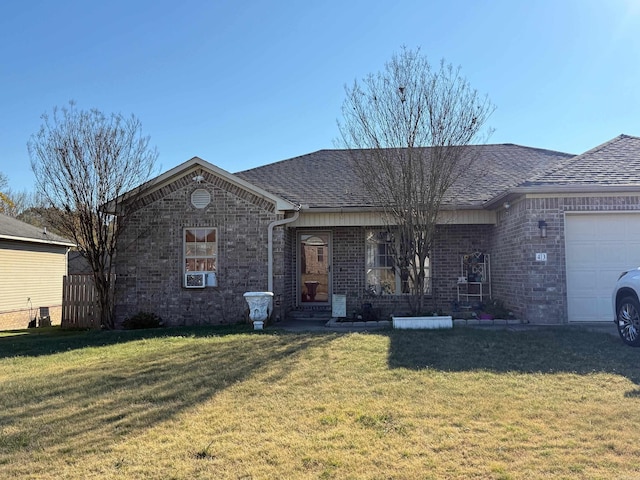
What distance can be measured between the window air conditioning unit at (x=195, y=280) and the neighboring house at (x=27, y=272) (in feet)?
28.5

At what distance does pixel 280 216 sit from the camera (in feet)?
37.4

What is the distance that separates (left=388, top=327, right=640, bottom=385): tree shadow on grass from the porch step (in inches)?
136

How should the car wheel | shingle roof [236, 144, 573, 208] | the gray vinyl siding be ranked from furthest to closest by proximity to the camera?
1. the gray vinyl siding
2. shingle roof [236, 144, 573, 208]
3. the car wheel

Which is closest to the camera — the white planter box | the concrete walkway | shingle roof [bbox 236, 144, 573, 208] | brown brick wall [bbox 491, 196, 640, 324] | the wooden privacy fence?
the concrete walkway

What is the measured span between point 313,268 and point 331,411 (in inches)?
341

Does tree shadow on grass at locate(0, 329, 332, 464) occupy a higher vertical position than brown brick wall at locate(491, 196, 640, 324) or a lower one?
lower

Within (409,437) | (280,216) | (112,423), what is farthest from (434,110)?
(112,423)

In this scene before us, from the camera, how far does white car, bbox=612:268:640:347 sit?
7.11 m


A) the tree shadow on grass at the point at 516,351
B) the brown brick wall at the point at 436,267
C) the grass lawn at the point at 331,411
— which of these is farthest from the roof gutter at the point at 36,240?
the tree shadow on grass at the point at 516,351

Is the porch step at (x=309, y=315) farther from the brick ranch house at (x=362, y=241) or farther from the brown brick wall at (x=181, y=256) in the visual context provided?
the brown brick wall at (x=181, y=256)

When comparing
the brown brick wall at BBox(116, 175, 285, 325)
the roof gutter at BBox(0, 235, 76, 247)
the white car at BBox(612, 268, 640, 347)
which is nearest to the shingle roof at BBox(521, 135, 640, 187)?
the white car at BBox(612, 268, 640, 347)

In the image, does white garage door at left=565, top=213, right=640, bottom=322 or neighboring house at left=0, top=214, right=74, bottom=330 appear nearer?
white garage door at left=565, top=213, right=640, bottom=322

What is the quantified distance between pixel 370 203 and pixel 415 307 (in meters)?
2.79

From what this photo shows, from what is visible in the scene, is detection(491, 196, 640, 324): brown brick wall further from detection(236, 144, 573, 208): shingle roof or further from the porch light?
detection(236, 144, 573, 208): shingle roof
